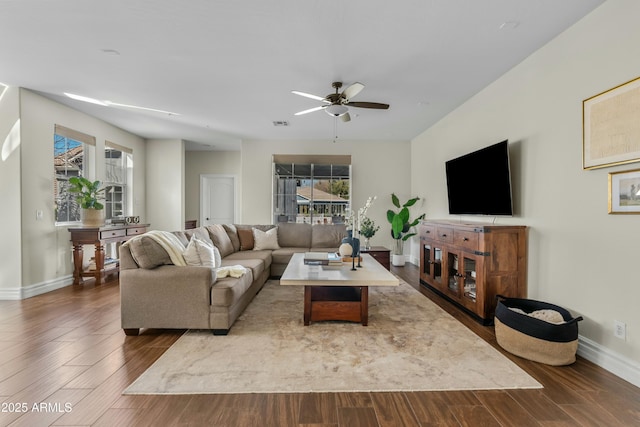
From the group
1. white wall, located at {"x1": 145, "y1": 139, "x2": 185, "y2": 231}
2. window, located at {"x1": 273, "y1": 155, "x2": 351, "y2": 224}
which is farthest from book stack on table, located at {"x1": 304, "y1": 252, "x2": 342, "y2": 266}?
white wall, located at {"x1": 145, "y1": 139, "x2": 185, "y2": 231}

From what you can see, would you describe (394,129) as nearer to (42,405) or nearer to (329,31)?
(329,31)

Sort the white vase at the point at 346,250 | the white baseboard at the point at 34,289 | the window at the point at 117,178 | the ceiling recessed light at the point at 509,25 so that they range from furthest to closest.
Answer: the window at the point at 117,178
the white baseboard at the point at 34,289
the white vase at the point at 346,250
the ceiling recessed light at the point at 509,25

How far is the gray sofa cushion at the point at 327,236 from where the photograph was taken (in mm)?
5453

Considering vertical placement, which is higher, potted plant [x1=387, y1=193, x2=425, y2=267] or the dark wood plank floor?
potted plant [x1=387, y1=193, x2=425, y2=267]

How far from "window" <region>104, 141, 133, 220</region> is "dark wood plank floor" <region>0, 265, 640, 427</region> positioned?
3.90 meters

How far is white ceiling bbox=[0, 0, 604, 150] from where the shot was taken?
2.33 m

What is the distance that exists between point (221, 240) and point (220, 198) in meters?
4.06

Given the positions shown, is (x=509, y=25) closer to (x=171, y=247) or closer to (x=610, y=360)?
(x=610, y=360)

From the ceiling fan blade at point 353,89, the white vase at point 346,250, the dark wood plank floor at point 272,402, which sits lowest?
the dark wood plank floor at point 272,402

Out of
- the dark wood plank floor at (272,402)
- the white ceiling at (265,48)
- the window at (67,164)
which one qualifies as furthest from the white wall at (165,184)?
the dark wood plank floor at (272,402)

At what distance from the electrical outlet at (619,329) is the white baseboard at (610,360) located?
134mm

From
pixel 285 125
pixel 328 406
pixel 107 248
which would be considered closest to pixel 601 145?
pixel 328 406

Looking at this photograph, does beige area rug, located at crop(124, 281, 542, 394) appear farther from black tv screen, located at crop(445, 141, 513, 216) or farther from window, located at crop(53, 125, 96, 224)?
window, located at crop(53, 125, 96, 224)

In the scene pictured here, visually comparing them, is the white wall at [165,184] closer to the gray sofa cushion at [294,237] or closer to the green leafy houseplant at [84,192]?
the green leafy houseplant at [84,192]
